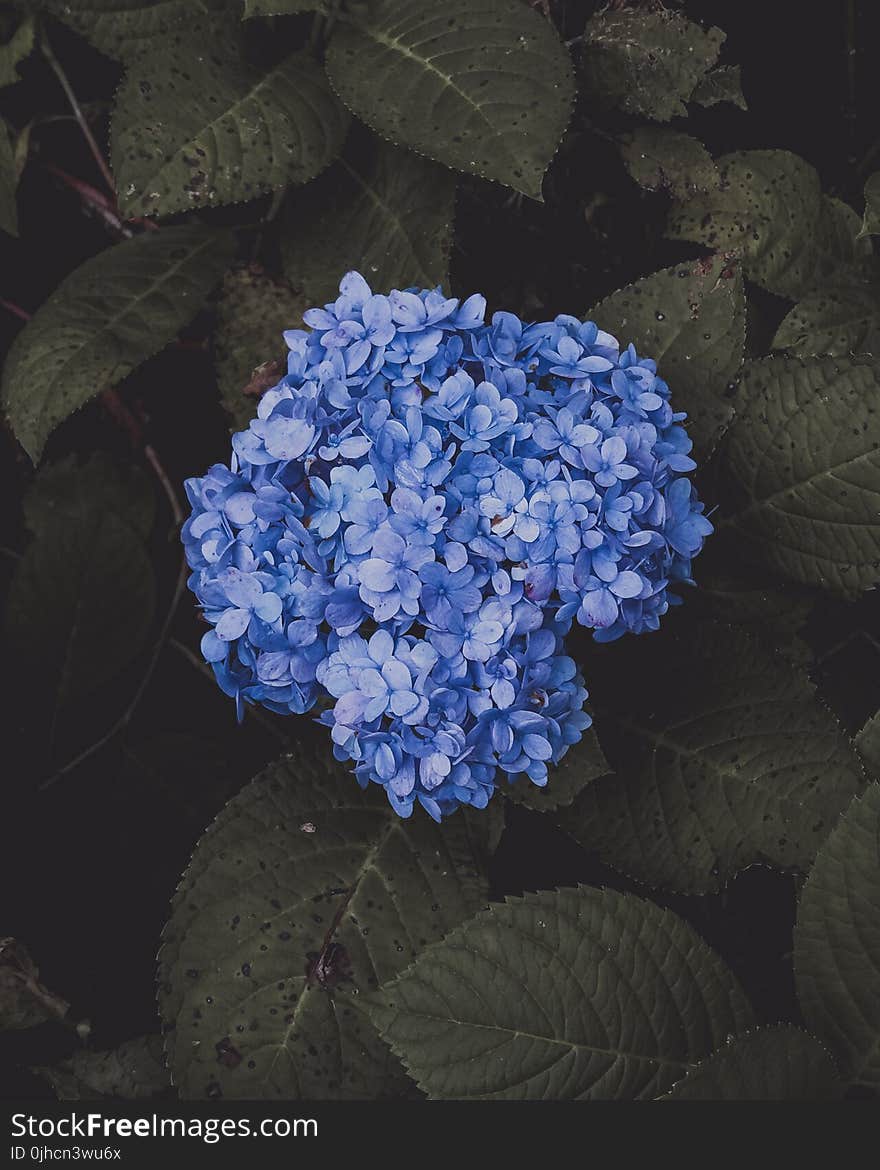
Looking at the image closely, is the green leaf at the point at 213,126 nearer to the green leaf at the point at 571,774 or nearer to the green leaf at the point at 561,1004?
the green leaf at the point at 571,774

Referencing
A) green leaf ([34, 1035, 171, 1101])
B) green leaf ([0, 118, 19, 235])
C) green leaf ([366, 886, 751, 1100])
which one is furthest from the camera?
green leaf ([0, 118, 19, 235])

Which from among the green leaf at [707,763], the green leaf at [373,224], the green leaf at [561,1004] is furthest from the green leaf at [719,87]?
the green leaf at [561,1004]

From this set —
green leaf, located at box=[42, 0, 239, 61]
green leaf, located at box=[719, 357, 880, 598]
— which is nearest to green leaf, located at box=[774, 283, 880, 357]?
green leaf, located at box=[719, 357, 880, 598]

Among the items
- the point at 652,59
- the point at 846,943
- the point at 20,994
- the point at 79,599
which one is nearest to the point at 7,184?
the point at 79,599

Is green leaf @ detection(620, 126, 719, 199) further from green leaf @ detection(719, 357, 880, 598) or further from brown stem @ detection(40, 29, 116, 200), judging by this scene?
brown stem @ detection(40, 29, 116, 200)

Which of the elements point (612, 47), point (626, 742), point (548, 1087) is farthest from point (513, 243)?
point (548, 1087)

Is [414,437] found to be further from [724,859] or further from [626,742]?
[724,859]

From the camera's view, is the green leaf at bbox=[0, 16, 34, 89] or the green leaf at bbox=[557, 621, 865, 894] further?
the green leaf at bbox=[0, 16, 34, 89]
